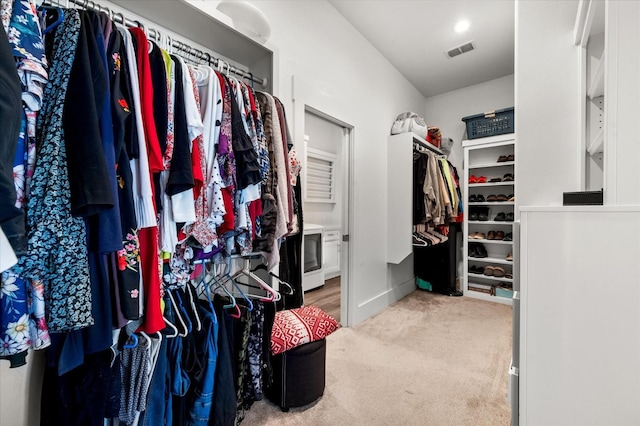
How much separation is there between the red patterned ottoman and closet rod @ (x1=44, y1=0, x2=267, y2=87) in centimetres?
140

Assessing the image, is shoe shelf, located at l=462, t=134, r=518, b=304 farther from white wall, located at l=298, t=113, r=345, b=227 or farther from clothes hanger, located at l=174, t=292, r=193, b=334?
clothes hanger, located at l=174, t=292, r=193, b=334

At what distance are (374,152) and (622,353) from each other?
2.46 metres

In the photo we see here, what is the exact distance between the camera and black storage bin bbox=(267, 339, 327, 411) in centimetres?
154

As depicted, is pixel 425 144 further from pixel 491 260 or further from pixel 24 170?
pixel 24 170

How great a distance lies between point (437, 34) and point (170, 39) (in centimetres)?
261

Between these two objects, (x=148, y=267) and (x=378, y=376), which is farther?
(x=378, y=376)

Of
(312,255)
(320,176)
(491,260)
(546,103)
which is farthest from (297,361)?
(491,260)

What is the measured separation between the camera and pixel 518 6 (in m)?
1.80

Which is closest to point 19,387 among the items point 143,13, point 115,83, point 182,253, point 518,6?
point 182,253

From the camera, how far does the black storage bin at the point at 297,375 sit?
1537 mm

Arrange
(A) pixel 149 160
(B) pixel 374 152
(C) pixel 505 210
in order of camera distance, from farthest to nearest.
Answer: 1. (C) pixel 505 210
2. (B) pixel 374 152
3. (A) pixel 149 160

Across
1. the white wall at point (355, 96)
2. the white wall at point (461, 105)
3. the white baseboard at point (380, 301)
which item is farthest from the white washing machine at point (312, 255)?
the white wall at point (461, 105)

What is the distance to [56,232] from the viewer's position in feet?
2.39

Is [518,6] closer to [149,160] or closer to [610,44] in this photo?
[610,44]
